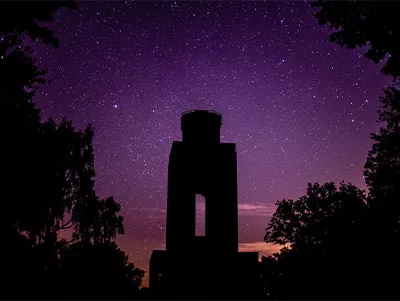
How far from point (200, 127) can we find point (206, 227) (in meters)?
4.34

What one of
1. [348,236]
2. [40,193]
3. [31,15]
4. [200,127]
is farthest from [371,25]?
[348,236]

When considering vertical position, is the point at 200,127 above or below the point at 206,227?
above

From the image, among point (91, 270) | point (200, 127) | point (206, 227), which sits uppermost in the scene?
point (200, 127)

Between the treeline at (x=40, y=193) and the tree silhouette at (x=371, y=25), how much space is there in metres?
6.09

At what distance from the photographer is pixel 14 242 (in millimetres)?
12125

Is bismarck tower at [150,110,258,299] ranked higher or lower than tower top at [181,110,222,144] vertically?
lower

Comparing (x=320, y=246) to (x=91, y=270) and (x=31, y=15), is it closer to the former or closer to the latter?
(x=91, y=270)

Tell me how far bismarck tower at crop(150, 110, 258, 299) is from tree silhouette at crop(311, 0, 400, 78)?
25.9 ft

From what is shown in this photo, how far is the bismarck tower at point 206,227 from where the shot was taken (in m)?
14.5

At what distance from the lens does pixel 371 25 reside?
8039mm

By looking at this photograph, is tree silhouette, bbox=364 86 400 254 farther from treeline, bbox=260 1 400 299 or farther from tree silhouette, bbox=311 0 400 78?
tree silhouette, bbox=311 0 400 78

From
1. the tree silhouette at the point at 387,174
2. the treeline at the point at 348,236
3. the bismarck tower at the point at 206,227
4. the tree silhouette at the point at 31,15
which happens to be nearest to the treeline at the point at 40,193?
the tree silhouette at the point at 31,15

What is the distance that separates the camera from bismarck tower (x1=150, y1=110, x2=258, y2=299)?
1454 centimetres

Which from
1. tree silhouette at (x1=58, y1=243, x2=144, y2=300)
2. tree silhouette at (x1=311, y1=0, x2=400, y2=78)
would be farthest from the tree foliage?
tree silhouette at (x1=311, y1=0, x2=400, y2=78)
